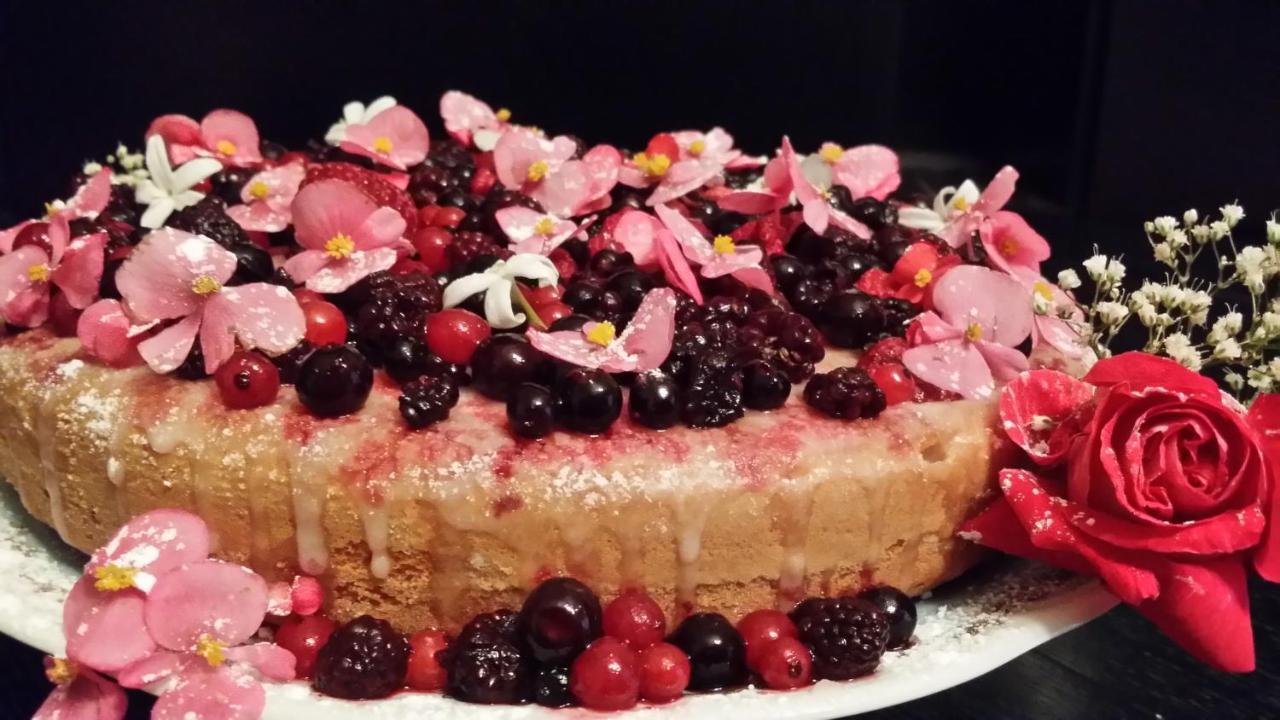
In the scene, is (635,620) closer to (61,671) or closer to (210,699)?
(210,699)

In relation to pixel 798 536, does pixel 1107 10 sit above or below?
above

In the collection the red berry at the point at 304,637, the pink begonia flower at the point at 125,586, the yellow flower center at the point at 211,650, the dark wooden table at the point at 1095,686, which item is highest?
the pink begonia flower at the point at 125,586

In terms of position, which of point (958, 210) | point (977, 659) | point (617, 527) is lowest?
point (977, 659)

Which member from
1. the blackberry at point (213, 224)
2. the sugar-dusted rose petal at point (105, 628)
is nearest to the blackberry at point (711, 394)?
the sugar-dusted rose petal at point (105, 628)

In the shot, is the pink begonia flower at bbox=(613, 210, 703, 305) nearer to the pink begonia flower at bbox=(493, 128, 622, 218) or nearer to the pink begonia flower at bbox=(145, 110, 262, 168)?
the pink begonia flower at bbox=(493, 128, 622, 218)

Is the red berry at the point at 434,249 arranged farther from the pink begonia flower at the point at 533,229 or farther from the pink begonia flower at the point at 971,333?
the pink begonia flower at the point at 971,333

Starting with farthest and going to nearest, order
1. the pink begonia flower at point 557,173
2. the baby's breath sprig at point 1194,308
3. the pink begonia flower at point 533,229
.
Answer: the pink begonia flower at point 557,173, the pink begonia flower at point 533,229, the baby's breath sprig at point 1194,308

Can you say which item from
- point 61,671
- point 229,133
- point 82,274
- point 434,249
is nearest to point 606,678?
point 61,671

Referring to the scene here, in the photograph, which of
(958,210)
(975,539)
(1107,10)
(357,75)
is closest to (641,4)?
(357,75)

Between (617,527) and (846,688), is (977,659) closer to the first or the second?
(846,688)
